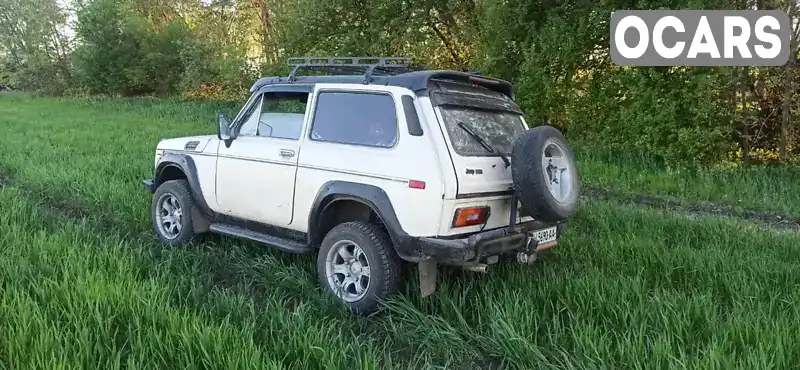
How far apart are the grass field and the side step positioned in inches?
8.7

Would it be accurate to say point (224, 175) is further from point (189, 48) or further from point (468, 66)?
point (189, 48)

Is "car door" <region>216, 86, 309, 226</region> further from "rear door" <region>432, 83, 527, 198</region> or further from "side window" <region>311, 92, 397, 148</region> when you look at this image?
"rear door" <region>432, 83, 527, 198</region>

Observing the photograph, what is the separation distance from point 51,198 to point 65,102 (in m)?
25.4

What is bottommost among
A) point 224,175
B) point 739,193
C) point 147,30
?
point 739,193

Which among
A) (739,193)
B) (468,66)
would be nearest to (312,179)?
(739,193)

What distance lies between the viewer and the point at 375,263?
165 inches

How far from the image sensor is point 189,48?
2789cm

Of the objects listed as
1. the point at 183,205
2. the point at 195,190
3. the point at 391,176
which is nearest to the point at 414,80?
the point at 391,176

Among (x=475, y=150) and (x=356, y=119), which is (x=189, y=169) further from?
(x=475, y=150)

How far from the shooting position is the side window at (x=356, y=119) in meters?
4.38

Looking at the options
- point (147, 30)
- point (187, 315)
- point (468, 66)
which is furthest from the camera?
point (147, 30)

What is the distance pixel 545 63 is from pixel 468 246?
8516mm

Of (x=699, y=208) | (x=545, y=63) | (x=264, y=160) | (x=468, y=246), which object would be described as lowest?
(x=699, y=208)

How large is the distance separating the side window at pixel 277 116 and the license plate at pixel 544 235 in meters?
2.04
